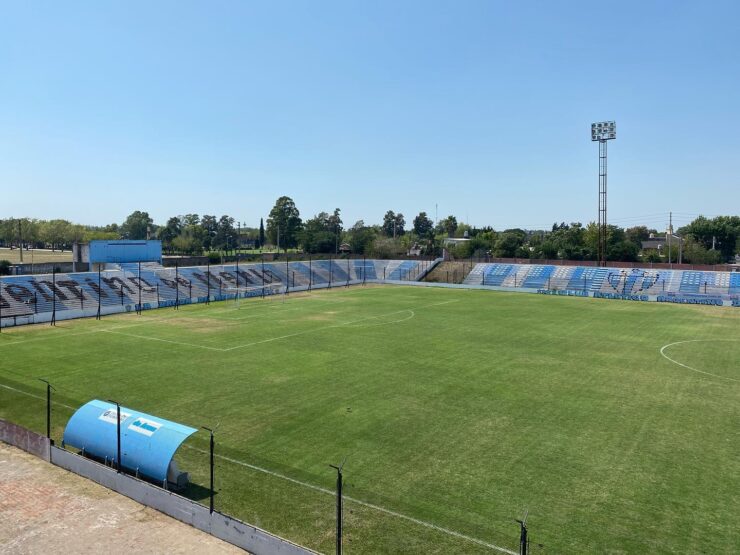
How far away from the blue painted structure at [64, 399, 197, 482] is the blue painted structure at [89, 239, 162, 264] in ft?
187

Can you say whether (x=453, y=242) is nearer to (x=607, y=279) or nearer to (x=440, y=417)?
(x=607, y=279)

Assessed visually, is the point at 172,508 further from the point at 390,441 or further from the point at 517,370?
the point at 517,370

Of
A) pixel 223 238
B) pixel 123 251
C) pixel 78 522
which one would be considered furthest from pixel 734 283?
pixel 223 238

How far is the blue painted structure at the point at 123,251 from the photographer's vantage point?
227 ft

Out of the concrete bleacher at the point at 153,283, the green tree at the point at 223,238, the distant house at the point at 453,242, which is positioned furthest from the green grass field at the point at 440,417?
the green tree at the point at 223,238

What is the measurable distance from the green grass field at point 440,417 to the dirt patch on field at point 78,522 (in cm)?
159

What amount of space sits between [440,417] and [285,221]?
139 m

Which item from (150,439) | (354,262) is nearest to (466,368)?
(150,439)

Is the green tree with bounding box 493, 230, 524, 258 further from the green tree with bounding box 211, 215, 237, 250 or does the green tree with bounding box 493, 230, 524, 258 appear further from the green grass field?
the green tree with bounding box 211, 215, 237, 250

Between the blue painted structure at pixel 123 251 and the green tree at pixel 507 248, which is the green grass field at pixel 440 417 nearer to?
the blue painted structure at pixel 123 251

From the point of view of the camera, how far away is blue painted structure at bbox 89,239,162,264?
6912 centimetres

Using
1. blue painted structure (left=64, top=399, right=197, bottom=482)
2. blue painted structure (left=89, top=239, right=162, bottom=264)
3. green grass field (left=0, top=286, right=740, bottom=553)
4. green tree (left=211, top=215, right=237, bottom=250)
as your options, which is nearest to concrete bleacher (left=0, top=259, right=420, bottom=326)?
blue painted structure (left=89, top=239, right=162, bottom=264)

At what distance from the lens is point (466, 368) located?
30.9 metres

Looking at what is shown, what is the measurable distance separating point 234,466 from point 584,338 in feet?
100
